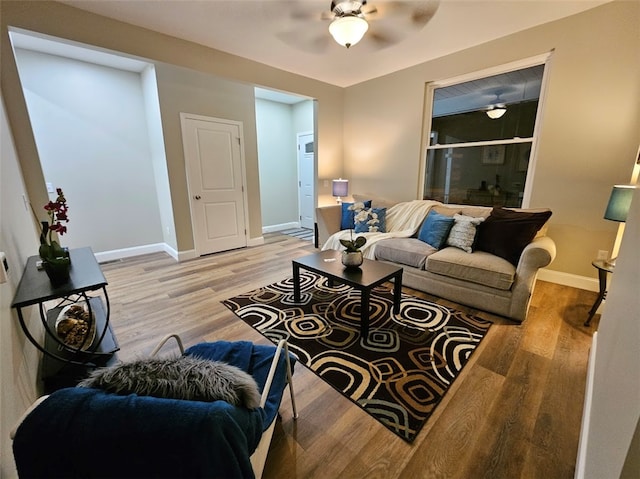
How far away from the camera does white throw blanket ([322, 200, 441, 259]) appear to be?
3.28 metres

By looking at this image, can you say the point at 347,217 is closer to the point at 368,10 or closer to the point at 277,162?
the point at 368,10

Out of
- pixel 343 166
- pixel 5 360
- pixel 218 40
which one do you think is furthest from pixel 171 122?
pixel 5 360

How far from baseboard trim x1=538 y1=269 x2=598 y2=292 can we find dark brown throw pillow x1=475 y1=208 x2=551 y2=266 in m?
0.95

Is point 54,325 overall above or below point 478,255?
below

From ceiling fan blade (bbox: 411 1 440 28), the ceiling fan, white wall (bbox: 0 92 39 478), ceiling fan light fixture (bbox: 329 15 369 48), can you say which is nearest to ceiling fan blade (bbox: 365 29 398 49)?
the ceiling fan

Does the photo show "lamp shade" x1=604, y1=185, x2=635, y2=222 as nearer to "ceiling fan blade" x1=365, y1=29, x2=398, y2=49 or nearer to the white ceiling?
the white ceiling

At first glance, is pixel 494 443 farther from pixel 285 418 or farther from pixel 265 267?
pixel 265 267

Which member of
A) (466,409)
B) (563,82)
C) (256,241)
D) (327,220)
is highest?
(563,82)

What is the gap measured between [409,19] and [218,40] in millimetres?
2019

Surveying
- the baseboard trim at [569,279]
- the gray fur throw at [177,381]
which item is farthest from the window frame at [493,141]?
the gray fur throw at [177,381]

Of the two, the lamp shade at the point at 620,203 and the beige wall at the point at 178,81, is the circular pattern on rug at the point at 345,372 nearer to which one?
the lamp shade at the point at 620,203

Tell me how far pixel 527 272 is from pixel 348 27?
8.10 feet

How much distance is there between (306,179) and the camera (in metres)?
6.11

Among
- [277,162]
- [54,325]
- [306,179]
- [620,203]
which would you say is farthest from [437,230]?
[277,162]
